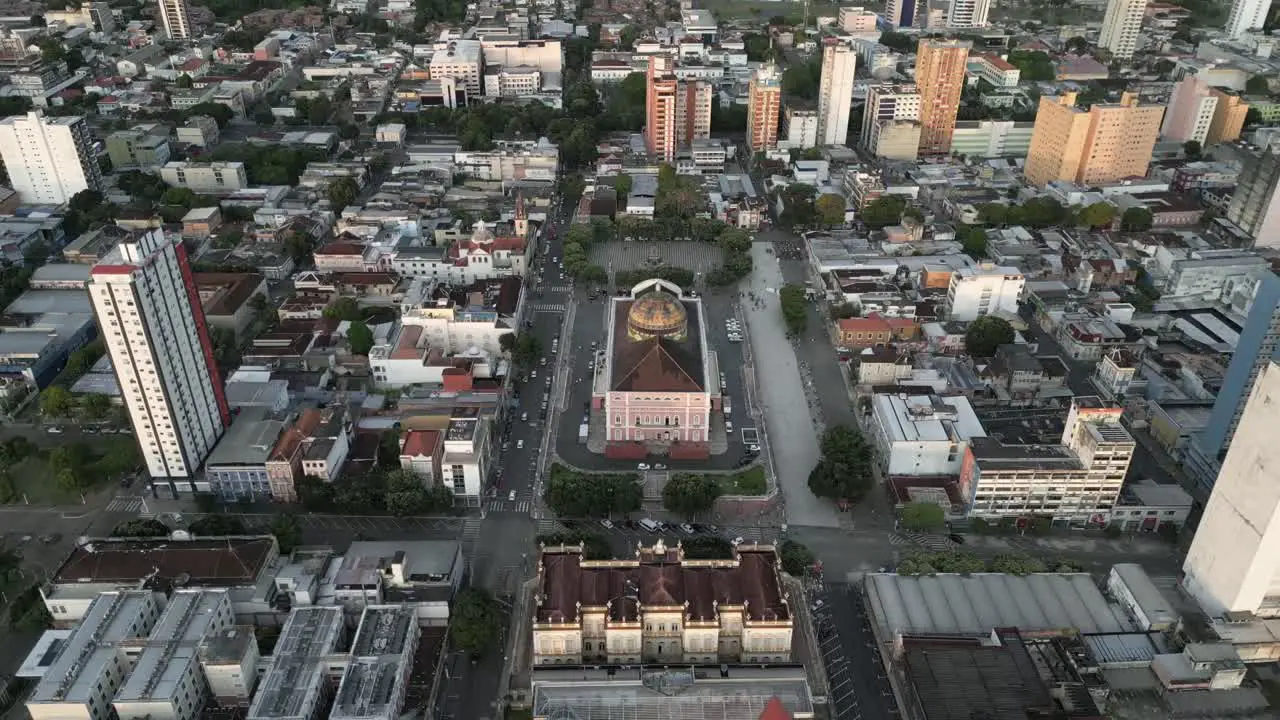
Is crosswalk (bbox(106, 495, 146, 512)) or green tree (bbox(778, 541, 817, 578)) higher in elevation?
green tree (bbox(778, 541, 817, 578))

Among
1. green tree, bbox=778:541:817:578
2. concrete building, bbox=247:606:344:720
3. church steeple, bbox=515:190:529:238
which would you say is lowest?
green tree, bbox=778:541:817:578

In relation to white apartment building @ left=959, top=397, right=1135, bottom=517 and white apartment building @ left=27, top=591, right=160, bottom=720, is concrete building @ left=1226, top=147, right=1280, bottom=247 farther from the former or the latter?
white apartment building @ left=27, top=591, right=160, bottom=720

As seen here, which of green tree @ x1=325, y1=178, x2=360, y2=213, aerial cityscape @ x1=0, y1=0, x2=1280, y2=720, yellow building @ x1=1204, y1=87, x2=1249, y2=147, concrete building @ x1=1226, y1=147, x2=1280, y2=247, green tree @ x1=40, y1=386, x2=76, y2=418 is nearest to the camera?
aerial cityscape @ x1=0, y1=0, x2=1280, y2=720

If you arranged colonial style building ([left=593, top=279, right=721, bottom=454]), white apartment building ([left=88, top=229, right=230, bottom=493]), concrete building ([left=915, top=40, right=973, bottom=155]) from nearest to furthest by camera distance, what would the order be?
white apartment building ([left=88, top=229, right=230, bottom=493]) → colonial style building ([left=593, top=279, right=721, bottom=454]) → concrete building ([left=915, top=40, right=973, bottom=155])

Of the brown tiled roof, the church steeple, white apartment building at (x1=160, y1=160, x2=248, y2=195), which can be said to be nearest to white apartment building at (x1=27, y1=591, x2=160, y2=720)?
the brown tiled roof

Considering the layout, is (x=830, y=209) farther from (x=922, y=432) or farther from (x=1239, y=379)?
(x=1239, y=379)

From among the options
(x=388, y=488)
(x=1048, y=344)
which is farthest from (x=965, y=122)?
(x=388, y=488)

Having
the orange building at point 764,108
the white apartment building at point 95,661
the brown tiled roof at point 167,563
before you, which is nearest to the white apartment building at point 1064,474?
the brown tiled roof at point 167,563

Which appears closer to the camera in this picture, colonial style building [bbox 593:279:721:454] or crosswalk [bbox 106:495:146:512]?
crosswalk [bbox 106:495:146:512]

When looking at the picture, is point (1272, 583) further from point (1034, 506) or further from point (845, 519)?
point (845, 519)
